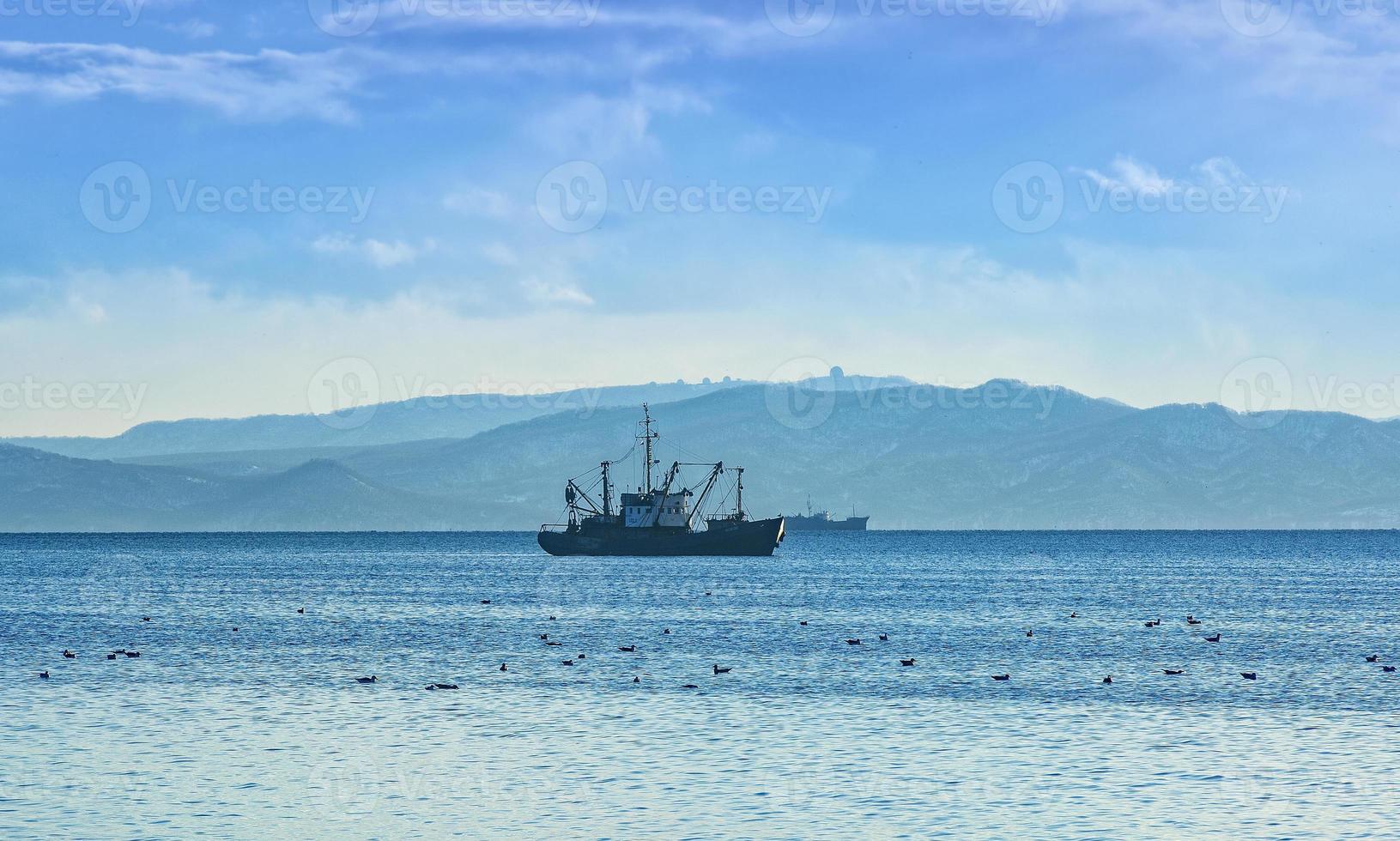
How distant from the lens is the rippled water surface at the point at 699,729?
36.8 meters

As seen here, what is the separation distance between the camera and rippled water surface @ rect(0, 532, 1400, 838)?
36.8 meters

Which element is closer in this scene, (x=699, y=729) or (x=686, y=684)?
(x=699, y=729)

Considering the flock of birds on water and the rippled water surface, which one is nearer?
the rippled water surface

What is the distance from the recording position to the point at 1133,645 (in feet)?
274

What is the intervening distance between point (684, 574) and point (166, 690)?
Result: 12196cm

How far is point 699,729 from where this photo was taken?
4959 cm

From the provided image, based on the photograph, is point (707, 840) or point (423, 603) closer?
point (707, 840)

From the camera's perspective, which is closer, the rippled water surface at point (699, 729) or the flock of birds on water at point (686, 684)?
the rippled water surface at point (699, 729)

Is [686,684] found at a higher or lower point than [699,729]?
higher

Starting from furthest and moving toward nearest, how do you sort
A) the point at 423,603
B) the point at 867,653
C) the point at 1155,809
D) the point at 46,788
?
the point at 423,603
the point at 867,653
the point at 46,788
the point at 1155,809

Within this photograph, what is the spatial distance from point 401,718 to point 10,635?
1892 inches

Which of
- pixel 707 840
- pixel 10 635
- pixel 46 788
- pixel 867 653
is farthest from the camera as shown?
pixel 10 635

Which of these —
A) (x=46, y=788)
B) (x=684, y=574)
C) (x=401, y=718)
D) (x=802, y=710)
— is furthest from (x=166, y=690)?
(x=684, y=574)

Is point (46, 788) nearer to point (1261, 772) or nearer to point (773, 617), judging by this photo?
point (1261, 772)
